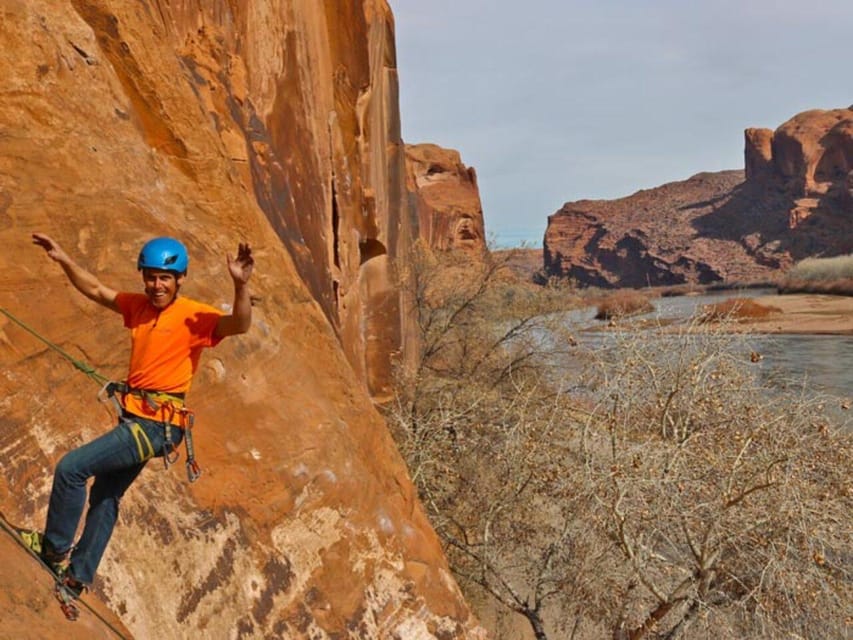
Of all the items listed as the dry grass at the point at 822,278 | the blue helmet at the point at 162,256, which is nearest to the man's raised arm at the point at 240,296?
the blue helmet at the point at 162,256

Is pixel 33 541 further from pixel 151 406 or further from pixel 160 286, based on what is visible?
pixel 160 286

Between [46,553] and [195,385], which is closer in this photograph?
[46,553]

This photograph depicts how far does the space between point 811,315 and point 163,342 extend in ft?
182

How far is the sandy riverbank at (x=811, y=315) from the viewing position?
42344 millimetres

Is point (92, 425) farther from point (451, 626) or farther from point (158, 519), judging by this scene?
point (451, 626)

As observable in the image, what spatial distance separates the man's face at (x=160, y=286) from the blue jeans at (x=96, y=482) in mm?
458

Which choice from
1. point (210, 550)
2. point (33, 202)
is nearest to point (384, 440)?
point (210, 550)

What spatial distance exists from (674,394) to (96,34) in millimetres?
7729

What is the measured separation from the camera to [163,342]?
305 centimetres

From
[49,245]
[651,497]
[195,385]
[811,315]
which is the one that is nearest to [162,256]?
[49,245]

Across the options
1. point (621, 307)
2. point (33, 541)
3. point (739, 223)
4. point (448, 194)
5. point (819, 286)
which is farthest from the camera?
point (739, 223)

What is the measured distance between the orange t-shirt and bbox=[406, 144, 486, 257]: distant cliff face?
5062cm

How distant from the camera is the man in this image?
2.97 m

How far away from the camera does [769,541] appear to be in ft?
27.3
